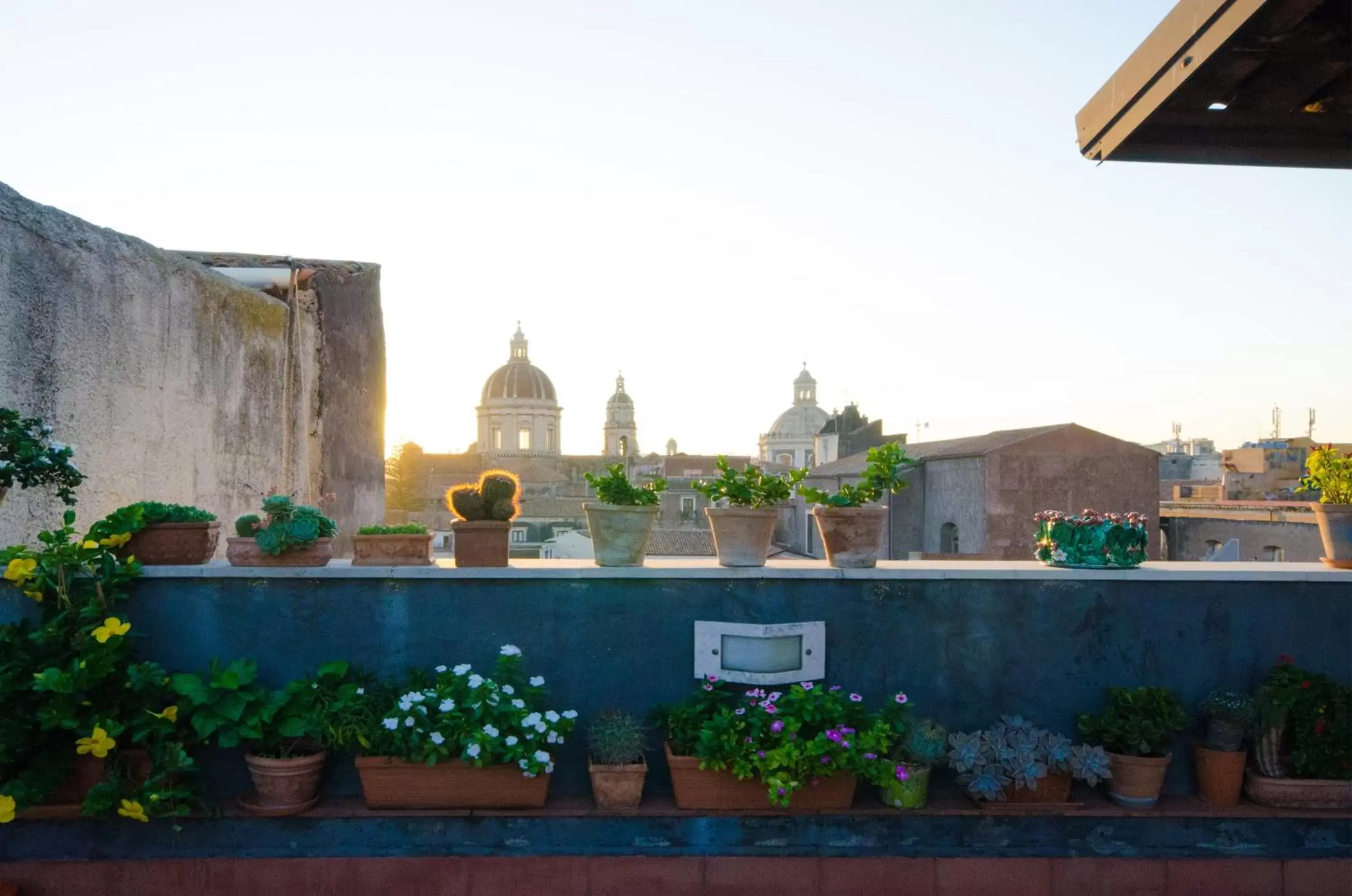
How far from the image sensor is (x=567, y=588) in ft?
13.5

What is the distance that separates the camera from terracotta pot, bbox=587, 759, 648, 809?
12.7 feet

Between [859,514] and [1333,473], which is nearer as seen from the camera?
[859,514]

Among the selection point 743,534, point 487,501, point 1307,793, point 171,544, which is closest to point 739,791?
point 743,534

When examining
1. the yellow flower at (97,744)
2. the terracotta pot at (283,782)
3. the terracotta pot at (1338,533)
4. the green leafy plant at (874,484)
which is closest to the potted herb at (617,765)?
the terracotta pot at (283,782)

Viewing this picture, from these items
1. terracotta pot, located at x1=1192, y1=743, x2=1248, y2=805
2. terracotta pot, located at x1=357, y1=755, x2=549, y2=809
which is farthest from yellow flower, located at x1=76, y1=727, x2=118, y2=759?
terracotta pot, located at x1=1192, y1=743, x2=1248, y2=805

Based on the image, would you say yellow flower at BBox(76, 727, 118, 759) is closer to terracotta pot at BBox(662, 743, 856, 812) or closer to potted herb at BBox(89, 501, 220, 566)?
potted herb at BBox(89, 501, 220, 566)

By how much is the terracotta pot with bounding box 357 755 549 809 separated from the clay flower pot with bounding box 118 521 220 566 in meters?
1.04

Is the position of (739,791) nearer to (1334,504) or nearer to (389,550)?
(389,550)

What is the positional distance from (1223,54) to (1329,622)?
111 inches

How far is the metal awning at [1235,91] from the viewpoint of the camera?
234cm

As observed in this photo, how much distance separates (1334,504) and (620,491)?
2978 mm

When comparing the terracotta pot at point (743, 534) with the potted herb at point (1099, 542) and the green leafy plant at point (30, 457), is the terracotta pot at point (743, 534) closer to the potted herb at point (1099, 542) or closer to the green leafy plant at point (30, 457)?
the potted herb at point (1099, 542)

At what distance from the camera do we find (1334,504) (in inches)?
178

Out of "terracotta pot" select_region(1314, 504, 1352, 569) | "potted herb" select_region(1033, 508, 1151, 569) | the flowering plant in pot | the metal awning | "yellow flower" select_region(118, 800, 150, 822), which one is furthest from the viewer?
"terracotta pot" select_region(1314, 504, 1352, 569)
